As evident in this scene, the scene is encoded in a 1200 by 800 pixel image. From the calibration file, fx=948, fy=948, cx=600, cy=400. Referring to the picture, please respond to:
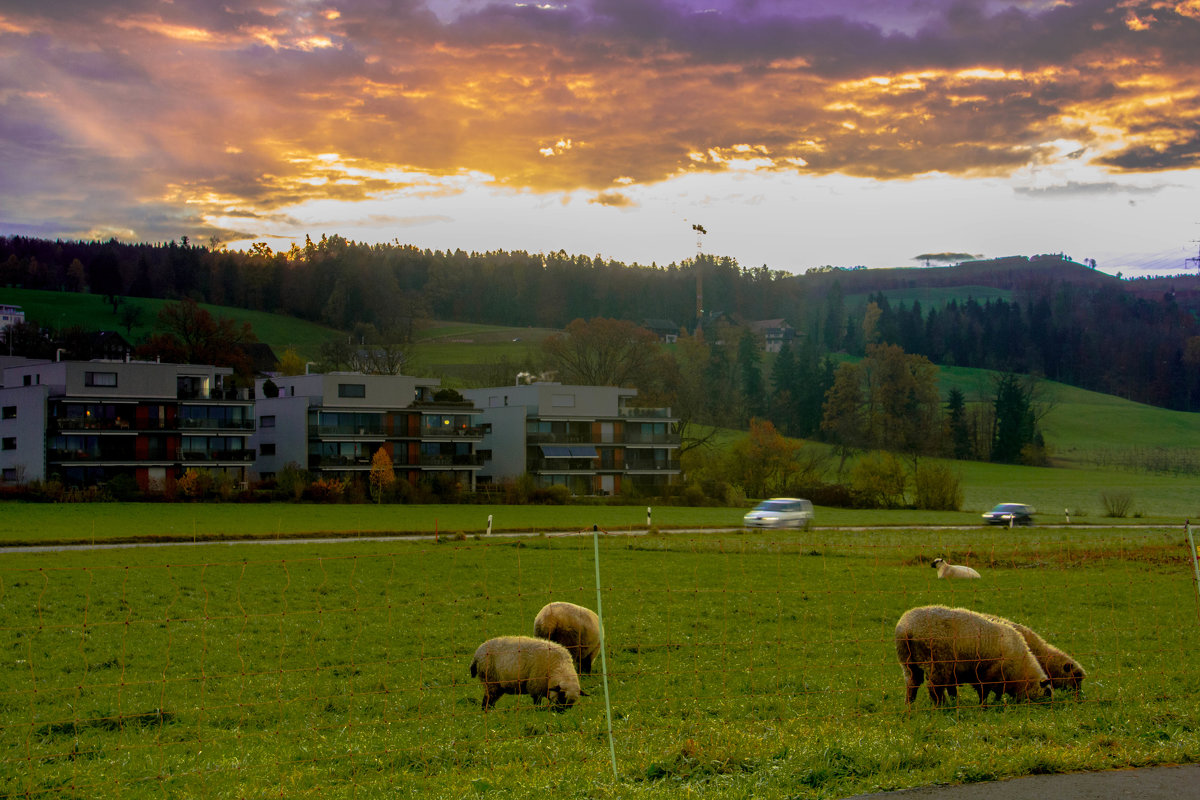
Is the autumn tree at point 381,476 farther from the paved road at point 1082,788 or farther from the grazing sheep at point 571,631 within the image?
the paved road at point 1082,788

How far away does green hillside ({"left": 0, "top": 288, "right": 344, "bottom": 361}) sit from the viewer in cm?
16850

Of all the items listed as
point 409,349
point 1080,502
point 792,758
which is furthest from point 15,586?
point 409,349

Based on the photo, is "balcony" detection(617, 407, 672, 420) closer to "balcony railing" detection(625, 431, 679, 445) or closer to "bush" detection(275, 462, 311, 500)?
"balcony railing" detection(625, 431, 679, 445)

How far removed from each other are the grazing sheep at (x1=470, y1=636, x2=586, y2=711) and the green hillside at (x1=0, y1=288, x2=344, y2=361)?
6443 inches

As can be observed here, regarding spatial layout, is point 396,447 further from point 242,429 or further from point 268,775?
point 268,775

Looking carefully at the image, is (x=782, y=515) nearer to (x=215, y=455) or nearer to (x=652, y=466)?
(x=652, y=466)

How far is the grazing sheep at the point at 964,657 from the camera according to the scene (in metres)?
11.8

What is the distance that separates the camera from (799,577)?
28641 mm

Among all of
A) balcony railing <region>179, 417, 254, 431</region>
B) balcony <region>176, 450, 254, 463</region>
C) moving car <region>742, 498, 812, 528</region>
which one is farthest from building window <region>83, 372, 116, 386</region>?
moving car <region>742, 498, 812, 528</region>

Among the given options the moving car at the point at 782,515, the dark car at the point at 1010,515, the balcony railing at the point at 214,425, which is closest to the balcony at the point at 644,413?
the balcony railing at the point at 214,425

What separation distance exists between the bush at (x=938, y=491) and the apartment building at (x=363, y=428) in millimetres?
40031

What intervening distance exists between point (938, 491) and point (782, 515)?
33.2 meters

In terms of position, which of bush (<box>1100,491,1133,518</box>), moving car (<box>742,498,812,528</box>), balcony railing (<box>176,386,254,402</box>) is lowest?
bush (<box>1100,491,1133,518</box>)

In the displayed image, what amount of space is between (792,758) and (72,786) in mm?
7176
